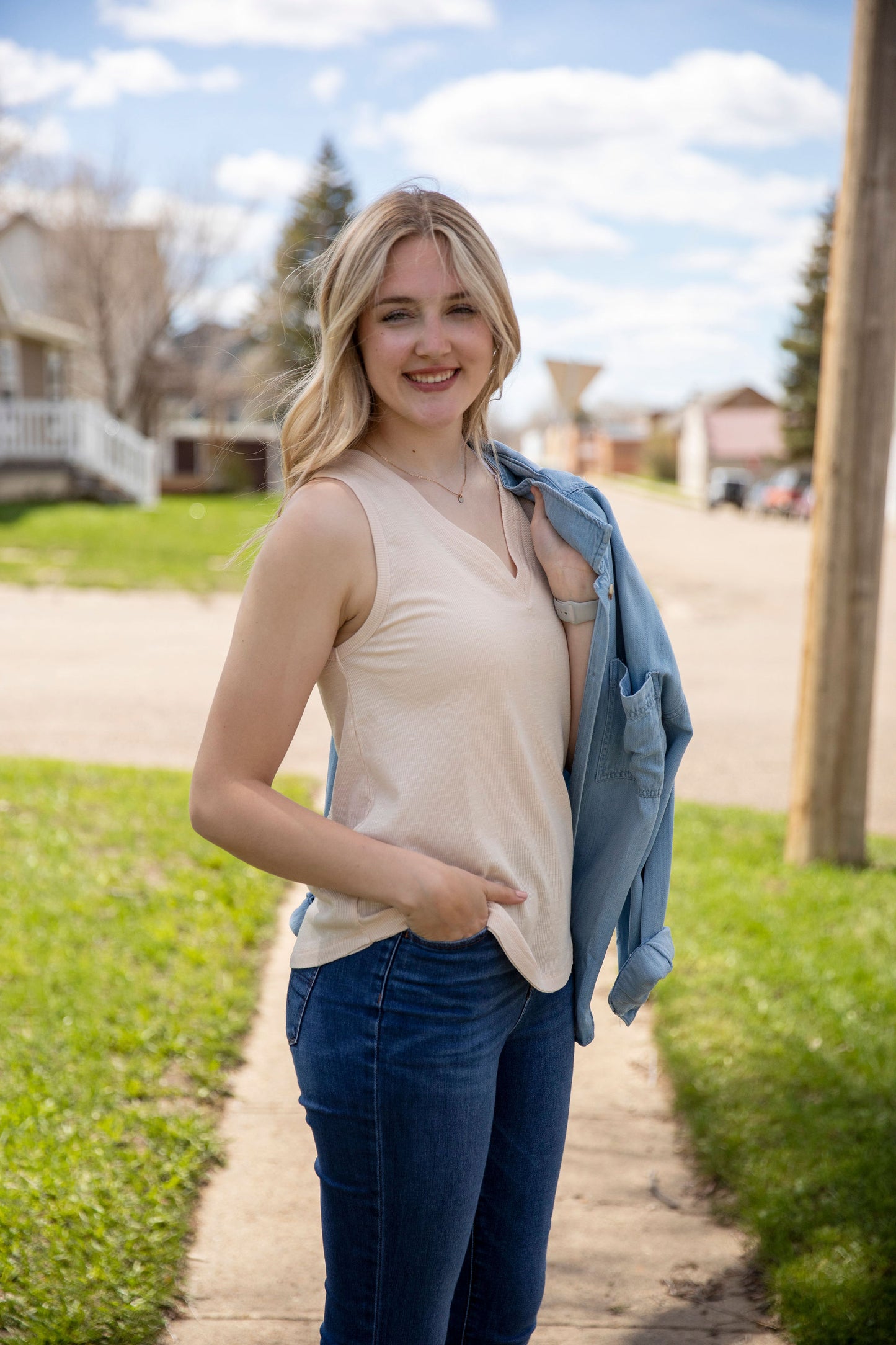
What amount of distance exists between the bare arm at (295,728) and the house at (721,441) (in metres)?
57.1

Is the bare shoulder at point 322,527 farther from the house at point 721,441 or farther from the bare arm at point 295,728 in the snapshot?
the house at point 721,441

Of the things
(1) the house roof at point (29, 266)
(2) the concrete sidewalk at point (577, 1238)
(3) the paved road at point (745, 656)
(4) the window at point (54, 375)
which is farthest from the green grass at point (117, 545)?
(1) the house roof at point (29, 266)

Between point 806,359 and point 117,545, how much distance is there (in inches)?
1463

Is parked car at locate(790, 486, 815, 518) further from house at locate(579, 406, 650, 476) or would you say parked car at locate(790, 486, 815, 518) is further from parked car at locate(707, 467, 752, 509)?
house at locate(579, 406, 650, 476)

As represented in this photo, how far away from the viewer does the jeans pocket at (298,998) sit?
5.59 feet

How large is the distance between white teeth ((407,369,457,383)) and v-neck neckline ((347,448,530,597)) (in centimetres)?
13

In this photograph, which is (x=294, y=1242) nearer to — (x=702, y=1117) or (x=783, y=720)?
(x=702, y=1117)

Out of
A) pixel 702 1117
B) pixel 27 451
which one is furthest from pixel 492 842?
pixel 27 451

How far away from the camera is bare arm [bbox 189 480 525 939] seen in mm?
1604

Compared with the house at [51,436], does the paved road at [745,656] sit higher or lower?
lower

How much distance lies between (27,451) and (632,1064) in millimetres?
21211

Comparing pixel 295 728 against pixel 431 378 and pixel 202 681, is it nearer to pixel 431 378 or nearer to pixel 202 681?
pixel 431 378

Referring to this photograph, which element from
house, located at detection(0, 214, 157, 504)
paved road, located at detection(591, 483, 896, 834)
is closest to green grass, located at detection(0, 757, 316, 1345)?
paved road, located at detection(591, 483, 896, 834)

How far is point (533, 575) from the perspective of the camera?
185 cm
